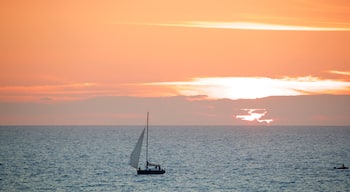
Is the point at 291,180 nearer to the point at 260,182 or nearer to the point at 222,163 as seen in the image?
the point at 260,182

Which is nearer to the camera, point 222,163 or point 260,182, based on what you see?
point 260,182

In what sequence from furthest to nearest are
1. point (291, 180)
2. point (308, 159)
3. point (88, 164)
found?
point (308, 159)
point (88, 164)
point (291, 180)

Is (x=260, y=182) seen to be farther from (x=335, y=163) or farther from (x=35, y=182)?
(x=335, y=163)

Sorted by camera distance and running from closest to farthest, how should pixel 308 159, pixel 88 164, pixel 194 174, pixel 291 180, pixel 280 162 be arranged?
pixel 291 180 → pixel 194 174 → pixel 88 164 → pixel 280 162 → pixel 308 159

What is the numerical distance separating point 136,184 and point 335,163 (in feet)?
213

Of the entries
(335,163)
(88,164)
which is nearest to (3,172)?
(88,164)

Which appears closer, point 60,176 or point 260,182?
point 260,182

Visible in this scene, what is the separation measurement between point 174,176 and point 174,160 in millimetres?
41322

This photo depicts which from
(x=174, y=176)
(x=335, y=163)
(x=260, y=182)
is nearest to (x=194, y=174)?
(x=174, y=176)

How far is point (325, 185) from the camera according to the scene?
115 meters

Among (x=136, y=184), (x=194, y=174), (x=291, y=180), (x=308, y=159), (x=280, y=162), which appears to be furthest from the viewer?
(x=308, y=159)

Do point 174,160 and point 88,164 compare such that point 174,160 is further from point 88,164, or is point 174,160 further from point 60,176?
point 60,176

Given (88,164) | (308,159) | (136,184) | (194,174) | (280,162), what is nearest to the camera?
(136,184)

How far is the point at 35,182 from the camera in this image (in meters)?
116
